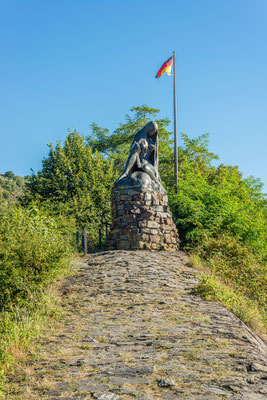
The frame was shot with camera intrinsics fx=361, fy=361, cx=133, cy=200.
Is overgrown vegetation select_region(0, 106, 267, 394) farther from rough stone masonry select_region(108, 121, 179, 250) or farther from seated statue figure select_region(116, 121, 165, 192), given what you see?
seated statue figure select_region(116, 121, 165, 192)

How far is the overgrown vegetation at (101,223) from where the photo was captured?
23.3 feet

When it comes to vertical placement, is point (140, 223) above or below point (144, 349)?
above

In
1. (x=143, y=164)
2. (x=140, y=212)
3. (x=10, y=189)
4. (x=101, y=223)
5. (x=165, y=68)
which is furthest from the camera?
(x=10, y=189)

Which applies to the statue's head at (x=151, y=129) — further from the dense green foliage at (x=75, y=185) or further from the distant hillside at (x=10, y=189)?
the distant hillside at (x=10, y=189)

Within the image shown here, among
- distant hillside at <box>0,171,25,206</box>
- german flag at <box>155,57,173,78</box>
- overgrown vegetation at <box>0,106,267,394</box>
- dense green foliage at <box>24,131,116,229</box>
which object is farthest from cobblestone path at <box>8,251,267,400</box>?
distant hillside at <box>0,171,25,206</box>

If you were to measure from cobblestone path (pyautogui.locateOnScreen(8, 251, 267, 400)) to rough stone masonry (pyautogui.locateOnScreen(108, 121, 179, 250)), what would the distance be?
3.37 metres

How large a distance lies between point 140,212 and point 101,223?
6594mm

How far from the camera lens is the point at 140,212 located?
1174 centimetres

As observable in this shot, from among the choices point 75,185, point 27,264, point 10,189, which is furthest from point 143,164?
point 10,189

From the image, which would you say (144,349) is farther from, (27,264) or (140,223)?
(140,223)

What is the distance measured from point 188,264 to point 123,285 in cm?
320

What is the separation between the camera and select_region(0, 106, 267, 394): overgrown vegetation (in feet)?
23.3

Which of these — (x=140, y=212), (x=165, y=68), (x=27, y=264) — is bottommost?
(x=27, y=264)

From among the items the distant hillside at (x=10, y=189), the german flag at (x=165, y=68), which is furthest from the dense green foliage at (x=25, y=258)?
the distant hillside at (x=10, y=189)
